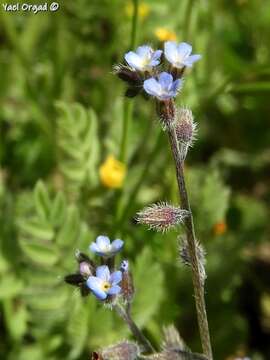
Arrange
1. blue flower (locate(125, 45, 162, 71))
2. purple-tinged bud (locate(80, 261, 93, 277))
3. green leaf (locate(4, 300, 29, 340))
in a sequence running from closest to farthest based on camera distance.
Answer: blue flower (locate(125, 45, 162, 71)), purple-tinged bud (locate(80, 261, 93, 277)), green leaf (locate(4, 300, 29, 340))

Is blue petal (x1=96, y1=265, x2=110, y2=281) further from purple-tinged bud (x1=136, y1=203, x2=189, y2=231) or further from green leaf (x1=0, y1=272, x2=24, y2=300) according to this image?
green leaf (x1=0, y1=272, x2=24, y2=300)

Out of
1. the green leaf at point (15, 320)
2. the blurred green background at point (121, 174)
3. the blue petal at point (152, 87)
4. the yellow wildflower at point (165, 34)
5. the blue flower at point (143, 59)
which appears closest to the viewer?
the blue petal at point (152, 87)

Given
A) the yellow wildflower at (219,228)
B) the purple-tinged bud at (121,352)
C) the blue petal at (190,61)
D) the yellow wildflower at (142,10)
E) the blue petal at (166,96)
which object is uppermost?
the yellow wildflower at (142,10)

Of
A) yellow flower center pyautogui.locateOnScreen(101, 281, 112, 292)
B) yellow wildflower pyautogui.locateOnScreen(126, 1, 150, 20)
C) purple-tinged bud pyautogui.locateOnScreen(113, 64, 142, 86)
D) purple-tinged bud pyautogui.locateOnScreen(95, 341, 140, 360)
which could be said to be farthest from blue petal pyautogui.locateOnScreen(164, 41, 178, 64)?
yellow wildflower pyautogui.locateOnScreen(126, 1, 150, 20)

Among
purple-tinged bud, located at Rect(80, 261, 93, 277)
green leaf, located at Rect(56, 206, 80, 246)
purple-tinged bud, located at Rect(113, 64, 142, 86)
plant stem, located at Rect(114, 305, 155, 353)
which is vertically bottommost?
plant stem, located at Rect(114, 305, 155, 353)

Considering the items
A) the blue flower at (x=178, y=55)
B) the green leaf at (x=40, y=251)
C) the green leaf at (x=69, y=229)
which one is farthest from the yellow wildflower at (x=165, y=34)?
the blue flower at (x=178, y=55)

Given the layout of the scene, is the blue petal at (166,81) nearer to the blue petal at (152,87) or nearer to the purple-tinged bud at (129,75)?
the blue petal at (152,87)

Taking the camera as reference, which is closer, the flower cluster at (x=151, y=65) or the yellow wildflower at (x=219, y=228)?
the flower cluster at (x=151, y=65)

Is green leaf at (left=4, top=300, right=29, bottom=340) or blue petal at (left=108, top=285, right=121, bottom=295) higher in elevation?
blue petal at (left=108, top=285, right=121, bottom=295)
